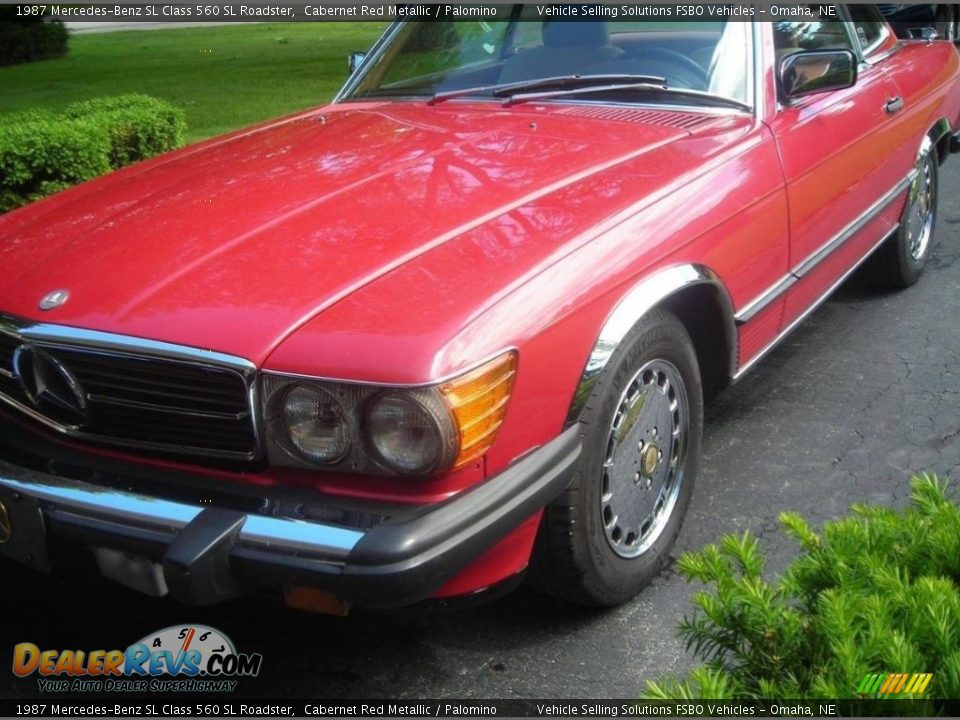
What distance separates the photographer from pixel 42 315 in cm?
241

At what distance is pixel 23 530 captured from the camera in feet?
7.64

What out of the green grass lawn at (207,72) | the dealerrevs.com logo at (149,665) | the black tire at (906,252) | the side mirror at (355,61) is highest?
the side mirror at (355,61)

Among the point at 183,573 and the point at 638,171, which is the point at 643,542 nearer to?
the point at 638,171

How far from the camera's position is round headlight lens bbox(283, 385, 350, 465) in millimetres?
2166

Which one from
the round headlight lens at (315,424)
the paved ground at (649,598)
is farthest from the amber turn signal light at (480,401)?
the paved ground at (649,598)

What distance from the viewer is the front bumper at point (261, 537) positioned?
2.09 meters

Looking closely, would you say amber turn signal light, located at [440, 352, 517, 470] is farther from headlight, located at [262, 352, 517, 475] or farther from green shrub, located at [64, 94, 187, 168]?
green shrub, located at [64, 94, 187, 168]

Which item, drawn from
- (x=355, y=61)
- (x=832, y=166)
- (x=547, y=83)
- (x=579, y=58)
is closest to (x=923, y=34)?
(x=832, y=166)

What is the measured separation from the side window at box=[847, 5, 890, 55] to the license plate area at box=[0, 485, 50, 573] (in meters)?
3.95

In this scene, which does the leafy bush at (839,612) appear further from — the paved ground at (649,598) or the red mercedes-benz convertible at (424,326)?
the paved ground at (649,598)

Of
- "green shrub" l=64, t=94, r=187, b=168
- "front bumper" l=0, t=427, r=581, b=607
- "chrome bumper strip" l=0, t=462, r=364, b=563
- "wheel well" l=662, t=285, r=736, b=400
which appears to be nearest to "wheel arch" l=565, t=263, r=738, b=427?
"wheel well" l=662, t=285, r=736, b=400

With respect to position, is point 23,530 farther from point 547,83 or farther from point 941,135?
point 941,135

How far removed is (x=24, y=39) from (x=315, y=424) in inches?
789

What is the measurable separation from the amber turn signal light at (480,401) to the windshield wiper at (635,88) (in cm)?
166
